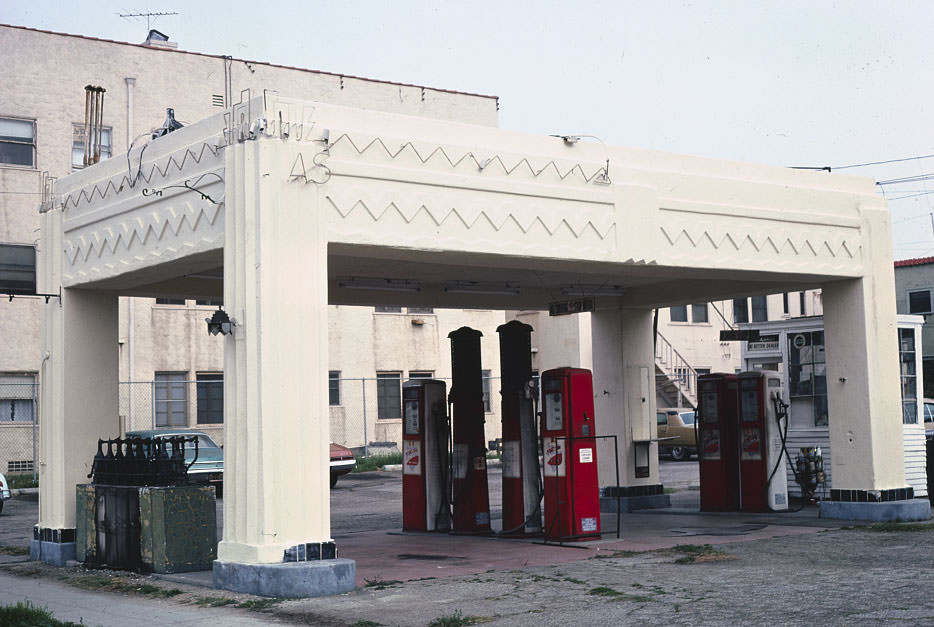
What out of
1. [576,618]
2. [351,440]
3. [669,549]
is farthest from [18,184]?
[576,618]

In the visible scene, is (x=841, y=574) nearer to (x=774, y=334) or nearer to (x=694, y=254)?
(x=694, y=254)

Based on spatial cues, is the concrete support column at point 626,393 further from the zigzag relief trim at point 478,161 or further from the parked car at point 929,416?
the parked car at point 929,416

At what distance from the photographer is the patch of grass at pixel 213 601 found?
35.2ft

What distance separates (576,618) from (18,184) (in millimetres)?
26022

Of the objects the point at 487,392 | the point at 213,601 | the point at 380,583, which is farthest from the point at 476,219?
the point at 487,392

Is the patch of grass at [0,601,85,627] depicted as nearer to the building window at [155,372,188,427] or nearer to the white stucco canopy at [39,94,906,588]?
the white stucco canopy at [39,94,906,588]

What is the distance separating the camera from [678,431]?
34969mm

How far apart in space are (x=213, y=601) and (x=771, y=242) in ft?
30.0

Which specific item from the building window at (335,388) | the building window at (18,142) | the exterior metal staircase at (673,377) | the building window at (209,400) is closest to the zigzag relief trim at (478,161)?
the building window at (209,400)

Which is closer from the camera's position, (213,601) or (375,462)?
(213,601)

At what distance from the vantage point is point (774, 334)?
20.4 metres

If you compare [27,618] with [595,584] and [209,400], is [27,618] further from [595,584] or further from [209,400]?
[209,400]

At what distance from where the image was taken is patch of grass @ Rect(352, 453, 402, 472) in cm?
3216

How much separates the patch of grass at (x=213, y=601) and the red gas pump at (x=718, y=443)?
9992 mm
